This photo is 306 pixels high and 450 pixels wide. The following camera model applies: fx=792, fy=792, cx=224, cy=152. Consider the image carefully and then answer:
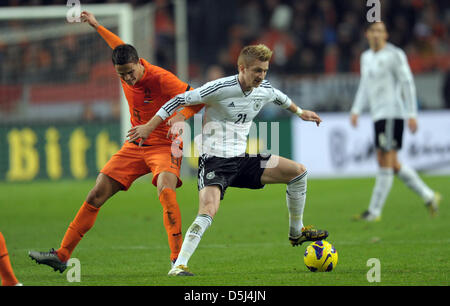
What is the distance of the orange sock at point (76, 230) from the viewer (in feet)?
20.5

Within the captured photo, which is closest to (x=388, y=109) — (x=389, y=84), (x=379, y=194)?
(x=389, y=84)

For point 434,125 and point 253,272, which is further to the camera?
point 434,125

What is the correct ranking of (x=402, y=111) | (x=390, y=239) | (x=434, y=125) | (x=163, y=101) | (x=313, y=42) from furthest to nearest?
(x=313, y=42)
(x=434, y=125)
(x=402, y=111)
(x=390, y=239)
(x=163, y=101)

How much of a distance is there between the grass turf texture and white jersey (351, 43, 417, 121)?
1345mm

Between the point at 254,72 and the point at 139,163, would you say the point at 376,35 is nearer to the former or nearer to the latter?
the point at 254,72

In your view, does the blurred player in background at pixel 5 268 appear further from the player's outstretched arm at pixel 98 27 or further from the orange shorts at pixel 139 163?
the player's outstretched arm at pixel 98 27

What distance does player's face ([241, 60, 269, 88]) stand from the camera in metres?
5.93

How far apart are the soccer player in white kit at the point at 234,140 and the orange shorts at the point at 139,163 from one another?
0.27 meters

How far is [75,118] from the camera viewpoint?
16.5m

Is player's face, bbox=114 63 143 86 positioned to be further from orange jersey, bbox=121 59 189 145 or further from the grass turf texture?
the grass turf texture

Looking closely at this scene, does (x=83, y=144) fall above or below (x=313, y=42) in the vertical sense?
below

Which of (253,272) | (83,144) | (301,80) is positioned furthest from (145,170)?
(301,80)

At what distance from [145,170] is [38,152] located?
32.9 ft

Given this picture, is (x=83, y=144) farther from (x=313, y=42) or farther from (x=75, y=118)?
(x=313, y=42)
